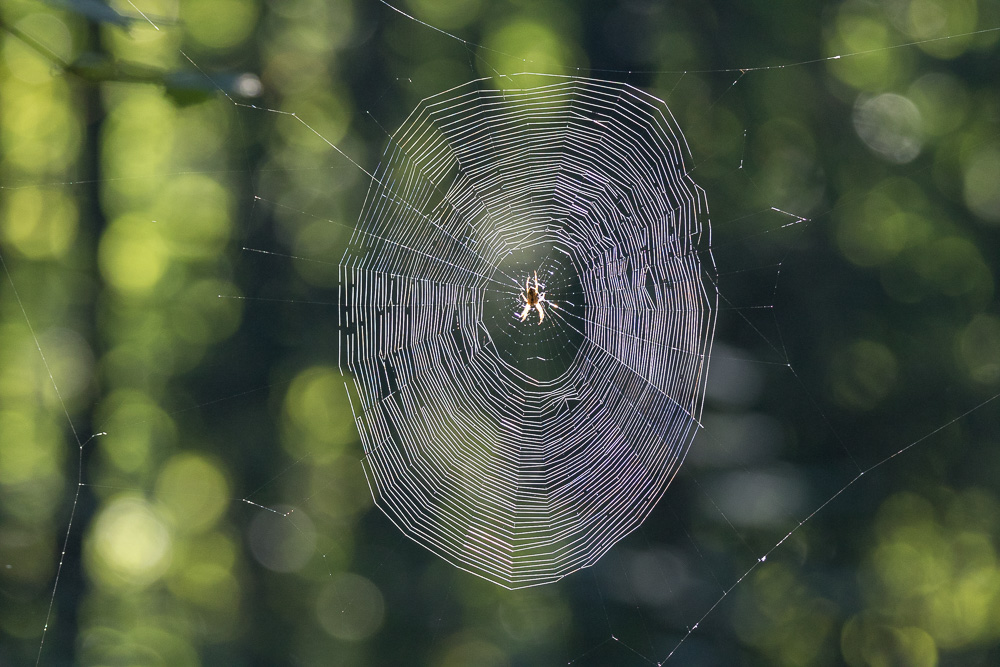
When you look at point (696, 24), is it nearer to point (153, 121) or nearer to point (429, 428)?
point (429, 428)

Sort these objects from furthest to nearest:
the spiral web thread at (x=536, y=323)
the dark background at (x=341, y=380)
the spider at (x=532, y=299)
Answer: the spider at (x=532, y=299)
the dark background at (x=341, y=380)
the spiral web thread at (x=536, y=323)

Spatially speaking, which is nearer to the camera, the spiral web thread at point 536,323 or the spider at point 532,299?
the spiral web thread at point 536,323

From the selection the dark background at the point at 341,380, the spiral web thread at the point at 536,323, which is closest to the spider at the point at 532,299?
the spiral web thread at the point at 536,323

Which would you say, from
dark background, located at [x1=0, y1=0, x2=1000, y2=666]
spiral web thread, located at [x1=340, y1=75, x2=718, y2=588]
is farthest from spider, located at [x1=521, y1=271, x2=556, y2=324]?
dark background, located at [x1=0, y1=0, x2=1000, y2=666]

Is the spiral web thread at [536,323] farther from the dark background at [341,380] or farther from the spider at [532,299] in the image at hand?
the dark background at [341,380]

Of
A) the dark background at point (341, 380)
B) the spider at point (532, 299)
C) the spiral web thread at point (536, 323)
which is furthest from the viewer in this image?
the spider at point (532, 299)

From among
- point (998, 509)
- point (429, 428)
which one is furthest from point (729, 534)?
point (429, 428)

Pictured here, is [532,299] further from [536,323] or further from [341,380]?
[341,380]

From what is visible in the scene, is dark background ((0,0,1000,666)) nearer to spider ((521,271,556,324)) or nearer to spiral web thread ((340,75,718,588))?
spiral web thread ((340,75,718,588))
